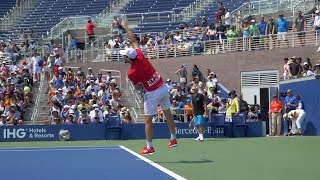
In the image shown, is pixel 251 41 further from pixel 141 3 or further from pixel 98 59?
pixel 141 3

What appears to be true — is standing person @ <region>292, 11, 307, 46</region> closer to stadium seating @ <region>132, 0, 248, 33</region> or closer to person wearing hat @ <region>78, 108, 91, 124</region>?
stadium seating @ <region>132, 0, 248, 33</region>

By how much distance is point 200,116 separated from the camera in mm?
22422

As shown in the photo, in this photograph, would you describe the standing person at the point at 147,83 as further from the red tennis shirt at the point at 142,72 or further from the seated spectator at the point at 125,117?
the seated spectator at the point at 125,117

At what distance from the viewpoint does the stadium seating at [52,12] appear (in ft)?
152

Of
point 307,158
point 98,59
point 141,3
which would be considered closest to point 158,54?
point 98,59

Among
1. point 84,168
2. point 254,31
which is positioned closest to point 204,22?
point 254,31

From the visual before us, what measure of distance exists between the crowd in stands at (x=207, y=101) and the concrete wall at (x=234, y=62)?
0.85 metres

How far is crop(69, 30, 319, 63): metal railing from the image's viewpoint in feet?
103

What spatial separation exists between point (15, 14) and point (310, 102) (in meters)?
26.3

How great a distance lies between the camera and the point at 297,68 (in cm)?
2903

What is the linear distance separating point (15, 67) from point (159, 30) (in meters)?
9.65

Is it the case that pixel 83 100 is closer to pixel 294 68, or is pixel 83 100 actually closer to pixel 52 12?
pixel 294 68

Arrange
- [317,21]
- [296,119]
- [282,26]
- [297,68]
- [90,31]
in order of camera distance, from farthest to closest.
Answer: [90,31]
[282,26]
[317,21]
[297,68]
[296,119]

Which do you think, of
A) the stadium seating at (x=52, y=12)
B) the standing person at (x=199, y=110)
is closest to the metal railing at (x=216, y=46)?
the stadium seating at (x=52, y=12)
